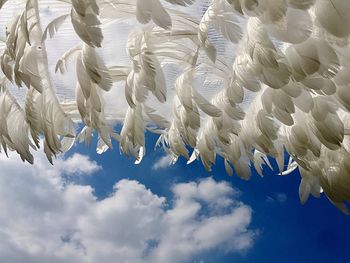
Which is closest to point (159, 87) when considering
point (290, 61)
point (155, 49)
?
point (155, 49)

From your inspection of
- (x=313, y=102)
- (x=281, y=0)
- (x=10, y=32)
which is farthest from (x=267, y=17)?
(x=10, y=32)

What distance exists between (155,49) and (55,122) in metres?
0.34

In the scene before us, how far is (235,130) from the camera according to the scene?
5.08 feet

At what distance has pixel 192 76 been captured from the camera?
1.52 m

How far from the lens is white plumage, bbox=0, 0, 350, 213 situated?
1.14 metres

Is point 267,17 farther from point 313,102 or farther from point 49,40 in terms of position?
point 49,40

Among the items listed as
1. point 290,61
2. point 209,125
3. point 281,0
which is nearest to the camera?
point 281,0

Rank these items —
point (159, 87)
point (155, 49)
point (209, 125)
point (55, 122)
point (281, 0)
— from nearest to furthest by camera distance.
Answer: point (281, 0)
point (159, 87)
point (155, 49)
point (55, 122)
point (209, 125)

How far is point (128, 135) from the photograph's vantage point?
1.55 meters

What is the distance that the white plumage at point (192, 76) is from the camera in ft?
3.75

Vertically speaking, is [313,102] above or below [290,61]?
below

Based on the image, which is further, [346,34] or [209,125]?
[209,125]

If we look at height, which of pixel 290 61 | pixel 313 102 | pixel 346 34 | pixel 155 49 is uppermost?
pixel 346 34

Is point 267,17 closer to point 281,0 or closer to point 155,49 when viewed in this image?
point 281,0
